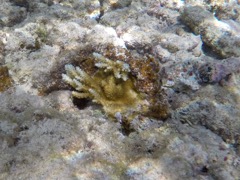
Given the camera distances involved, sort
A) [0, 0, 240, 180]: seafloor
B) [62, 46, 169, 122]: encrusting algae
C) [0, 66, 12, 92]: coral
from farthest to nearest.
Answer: [0, 66, 12, 92]: coral
[62, 46, 169, 122]: encrusting algae
[0, 0, 240, 180]: seafloor

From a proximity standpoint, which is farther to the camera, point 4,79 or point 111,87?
point 4,79

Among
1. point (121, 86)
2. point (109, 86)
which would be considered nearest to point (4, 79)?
point (109, 86)

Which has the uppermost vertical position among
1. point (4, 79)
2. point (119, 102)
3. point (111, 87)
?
point (111, 87)

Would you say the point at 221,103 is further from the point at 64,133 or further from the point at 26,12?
the point at 26,12

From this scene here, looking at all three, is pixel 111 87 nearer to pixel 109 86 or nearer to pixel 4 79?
pixel 109 86

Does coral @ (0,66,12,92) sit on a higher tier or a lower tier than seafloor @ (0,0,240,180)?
lower

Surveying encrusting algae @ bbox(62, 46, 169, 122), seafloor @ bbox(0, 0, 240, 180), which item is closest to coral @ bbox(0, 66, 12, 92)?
seafloor @ bbox(0, 0, 240, 180)

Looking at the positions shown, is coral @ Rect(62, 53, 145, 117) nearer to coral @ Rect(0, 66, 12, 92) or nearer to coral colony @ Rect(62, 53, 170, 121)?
coral colony @ Rect(62, 53, 170, 121)

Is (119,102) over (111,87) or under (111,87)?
under
